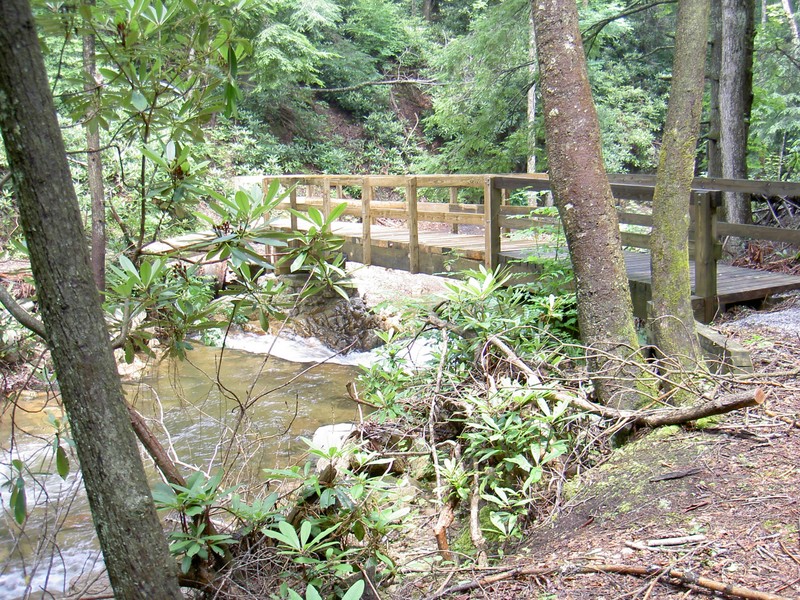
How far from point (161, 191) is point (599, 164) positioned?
2628 millimetres

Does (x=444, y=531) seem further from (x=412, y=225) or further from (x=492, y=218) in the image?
(x=412, y=225)

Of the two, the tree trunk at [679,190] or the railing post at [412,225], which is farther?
the railing post at [412,225]

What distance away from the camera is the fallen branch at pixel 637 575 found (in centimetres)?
210

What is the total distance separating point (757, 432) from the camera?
3.15 meters

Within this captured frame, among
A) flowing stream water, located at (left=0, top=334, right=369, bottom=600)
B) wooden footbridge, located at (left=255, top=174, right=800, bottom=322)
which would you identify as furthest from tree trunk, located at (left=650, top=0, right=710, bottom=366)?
flowing stream water, located at (left=0, top=334, right=369, bottom=600)

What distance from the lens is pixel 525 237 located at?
8.80m

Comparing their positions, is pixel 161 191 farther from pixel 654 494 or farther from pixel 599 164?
pixel 599 164

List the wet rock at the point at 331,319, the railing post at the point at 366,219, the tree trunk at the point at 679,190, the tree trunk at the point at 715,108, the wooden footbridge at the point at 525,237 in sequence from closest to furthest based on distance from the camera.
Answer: the tree trunk at the point at 679,190, the wooden footbridge at the point at 525,237, the railing post at the point at 366,219, the tree trunk at the point at 715,108, the wet rock at the point at 331,319

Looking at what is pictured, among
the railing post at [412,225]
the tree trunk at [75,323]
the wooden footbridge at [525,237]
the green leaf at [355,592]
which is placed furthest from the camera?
the railing post at [412,225]

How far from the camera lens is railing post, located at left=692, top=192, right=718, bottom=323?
548 centimetres

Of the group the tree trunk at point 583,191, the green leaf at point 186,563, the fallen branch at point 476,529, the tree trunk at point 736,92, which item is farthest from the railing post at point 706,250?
the green leaf at point 186,563

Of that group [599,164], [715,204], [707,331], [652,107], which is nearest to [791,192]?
[715,204]

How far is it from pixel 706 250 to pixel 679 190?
1792mm

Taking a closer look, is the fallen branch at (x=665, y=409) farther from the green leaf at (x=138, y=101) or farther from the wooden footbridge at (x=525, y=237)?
the green leaf at (x=138, y=101)
